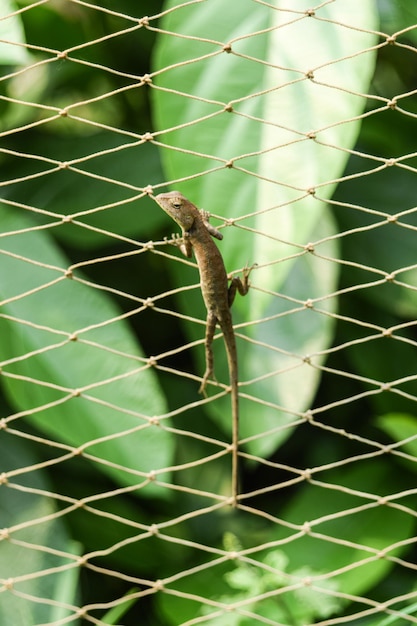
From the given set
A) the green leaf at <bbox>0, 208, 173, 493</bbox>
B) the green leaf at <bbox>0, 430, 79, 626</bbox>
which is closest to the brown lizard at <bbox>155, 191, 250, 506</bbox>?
the green leaf at <bbox>0, 208, 173, 493</bbox>

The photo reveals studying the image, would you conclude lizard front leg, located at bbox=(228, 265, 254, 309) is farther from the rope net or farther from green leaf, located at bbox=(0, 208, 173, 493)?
green leaf, located at bbox=(0, 208, 173, 493)

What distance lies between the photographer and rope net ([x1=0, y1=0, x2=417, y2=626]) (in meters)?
1.15

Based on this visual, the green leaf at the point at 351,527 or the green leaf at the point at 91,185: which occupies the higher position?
the green leaf at the point at 91,185

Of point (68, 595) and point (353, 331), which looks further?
point (353, 331)

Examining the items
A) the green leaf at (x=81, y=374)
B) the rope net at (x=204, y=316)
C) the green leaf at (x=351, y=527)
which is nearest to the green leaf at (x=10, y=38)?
the rope net at (x=204, y=316)

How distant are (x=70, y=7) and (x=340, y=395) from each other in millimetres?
878

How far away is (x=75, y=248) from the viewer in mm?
1704

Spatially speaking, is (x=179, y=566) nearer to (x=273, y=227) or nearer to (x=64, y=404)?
(x=64, y=404)

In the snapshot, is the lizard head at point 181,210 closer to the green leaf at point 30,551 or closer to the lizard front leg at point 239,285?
the lizard front leg at point 239,285

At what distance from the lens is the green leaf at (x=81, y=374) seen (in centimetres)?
133

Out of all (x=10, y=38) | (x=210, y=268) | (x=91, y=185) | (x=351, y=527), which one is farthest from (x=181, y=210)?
(x=351, y=527)

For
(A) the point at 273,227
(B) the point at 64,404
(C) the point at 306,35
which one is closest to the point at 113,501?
(B) the point at 64,404

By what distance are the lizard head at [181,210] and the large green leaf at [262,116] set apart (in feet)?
0.15

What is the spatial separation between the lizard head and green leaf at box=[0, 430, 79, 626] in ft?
1.53
